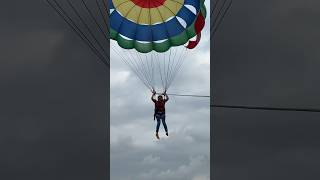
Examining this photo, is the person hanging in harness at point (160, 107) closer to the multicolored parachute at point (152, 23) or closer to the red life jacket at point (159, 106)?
the red life jacket at point (159, 106)

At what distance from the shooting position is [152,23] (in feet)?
88.7

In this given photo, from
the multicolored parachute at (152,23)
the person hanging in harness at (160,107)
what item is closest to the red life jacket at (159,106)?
the person hanging in harness at (160,107)

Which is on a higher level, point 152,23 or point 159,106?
point 152,23

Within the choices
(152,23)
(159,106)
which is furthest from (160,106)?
(152,23)

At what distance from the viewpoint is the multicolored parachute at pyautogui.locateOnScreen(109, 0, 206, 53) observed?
87.5ft

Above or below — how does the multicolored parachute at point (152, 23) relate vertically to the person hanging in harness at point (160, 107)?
above

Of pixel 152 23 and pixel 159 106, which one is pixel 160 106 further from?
pixel 152 23

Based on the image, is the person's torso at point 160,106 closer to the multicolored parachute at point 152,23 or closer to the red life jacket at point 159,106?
the red life jacket at point 159,106

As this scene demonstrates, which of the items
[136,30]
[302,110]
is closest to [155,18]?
[136,30]

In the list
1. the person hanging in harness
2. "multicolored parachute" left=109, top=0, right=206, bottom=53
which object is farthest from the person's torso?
"multicolored parachute" left=109, top=0, right=206, bottom=53

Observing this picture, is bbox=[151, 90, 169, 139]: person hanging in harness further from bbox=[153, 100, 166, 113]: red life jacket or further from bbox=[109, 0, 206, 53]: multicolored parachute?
bbox=[109, 0, 206, 53]: multicolored parachute

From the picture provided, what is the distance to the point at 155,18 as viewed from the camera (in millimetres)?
26922

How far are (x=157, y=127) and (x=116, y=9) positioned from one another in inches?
227

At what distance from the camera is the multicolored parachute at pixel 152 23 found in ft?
87.5
